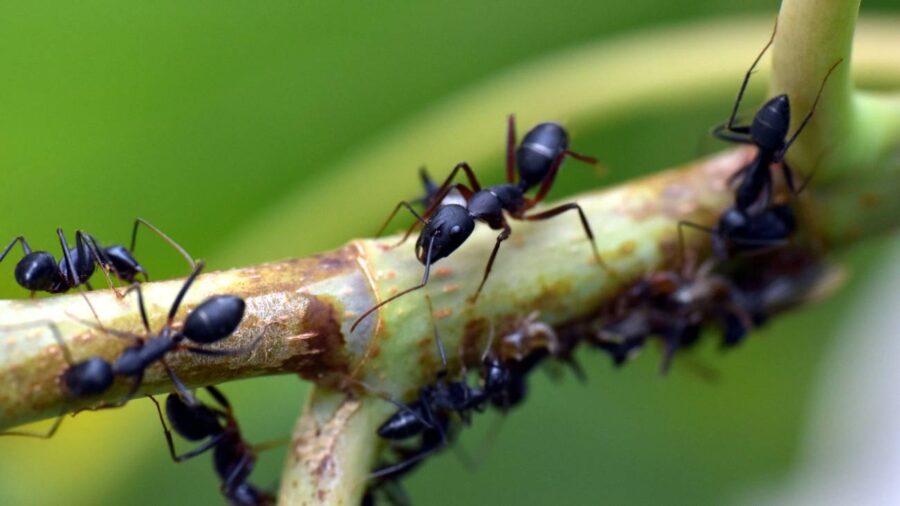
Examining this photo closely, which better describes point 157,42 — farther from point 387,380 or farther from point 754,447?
point 754,447

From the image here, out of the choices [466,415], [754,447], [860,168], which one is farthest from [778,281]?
[754,447]

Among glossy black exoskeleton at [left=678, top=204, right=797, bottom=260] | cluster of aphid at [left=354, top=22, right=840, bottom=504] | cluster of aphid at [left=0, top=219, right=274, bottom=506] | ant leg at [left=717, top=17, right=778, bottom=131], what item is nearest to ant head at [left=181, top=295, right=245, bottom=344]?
cluster of aphid at [left=0, top=219, right=274, bottom=506]

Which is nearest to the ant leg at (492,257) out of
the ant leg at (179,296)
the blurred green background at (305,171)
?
the ant leg at (179,296)

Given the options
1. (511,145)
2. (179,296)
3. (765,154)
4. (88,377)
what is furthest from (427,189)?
(88,377)

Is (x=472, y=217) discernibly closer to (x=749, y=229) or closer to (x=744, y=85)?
(x=749, y=229)

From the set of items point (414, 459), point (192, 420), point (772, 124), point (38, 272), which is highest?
point (772, 124)

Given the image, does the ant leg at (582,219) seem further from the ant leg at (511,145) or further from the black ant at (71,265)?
the black ant at (71,265)
